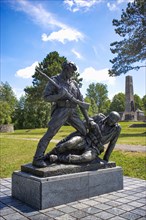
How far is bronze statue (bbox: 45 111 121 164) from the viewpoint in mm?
5031

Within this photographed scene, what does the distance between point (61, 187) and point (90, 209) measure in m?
0.62

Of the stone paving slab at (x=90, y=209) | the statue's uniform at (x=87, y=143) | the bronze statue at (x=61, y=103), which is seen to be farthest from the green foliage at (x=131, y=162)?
the bronze statue at (x=61, y=103)

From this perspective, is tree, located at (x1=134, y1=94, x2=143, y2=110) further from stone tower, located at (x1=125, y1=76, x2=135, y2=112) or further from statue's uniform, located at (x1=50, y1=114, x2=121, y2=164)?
statue's uniform, located at (x1=50, y1=114, x2=121, y2=164)

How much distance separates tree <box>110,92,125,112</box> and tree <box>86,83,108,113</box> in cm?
242

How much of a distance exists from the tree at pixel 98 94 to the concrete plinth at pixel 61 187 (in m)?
65.5

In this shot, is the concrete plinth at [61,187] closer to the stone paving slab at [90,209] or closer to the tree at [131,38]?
the stone paving slab at [90,209]

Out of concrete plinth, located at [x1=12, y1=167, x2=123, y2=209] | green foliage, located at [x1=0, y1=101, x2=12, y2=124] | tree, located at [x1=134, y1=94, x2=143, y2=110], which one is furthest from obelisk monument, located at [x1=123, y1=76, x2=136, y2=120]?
concrete plinth, located at [x1=12, y1=167, x2=123, y2=209]

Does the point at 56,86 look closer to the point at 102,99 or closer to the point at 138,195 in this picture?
the point at 138,195

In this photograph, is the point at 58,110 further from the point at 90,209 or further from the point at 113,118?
the point at 90,209

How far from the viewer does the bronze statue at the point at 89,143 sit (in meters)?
5.03

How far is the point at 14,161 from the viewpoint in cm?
994

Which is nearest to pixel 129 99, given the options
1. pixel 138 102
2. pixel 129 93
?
pixel 129 93

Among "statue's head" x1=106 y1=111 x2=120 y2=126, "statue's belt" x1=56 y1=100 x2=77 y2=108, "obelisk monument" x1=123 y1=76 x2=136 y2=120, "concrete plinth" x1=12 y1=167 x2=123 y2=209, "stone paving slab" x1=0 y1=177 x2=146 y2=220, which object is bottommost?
"stone paving slab" x1=0 y1=177 x2=146 y2=220

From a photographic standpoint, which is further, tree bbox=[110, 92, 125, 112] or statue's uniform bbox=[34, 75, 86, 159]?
tree bbox=[110, 92, 125, 112]
